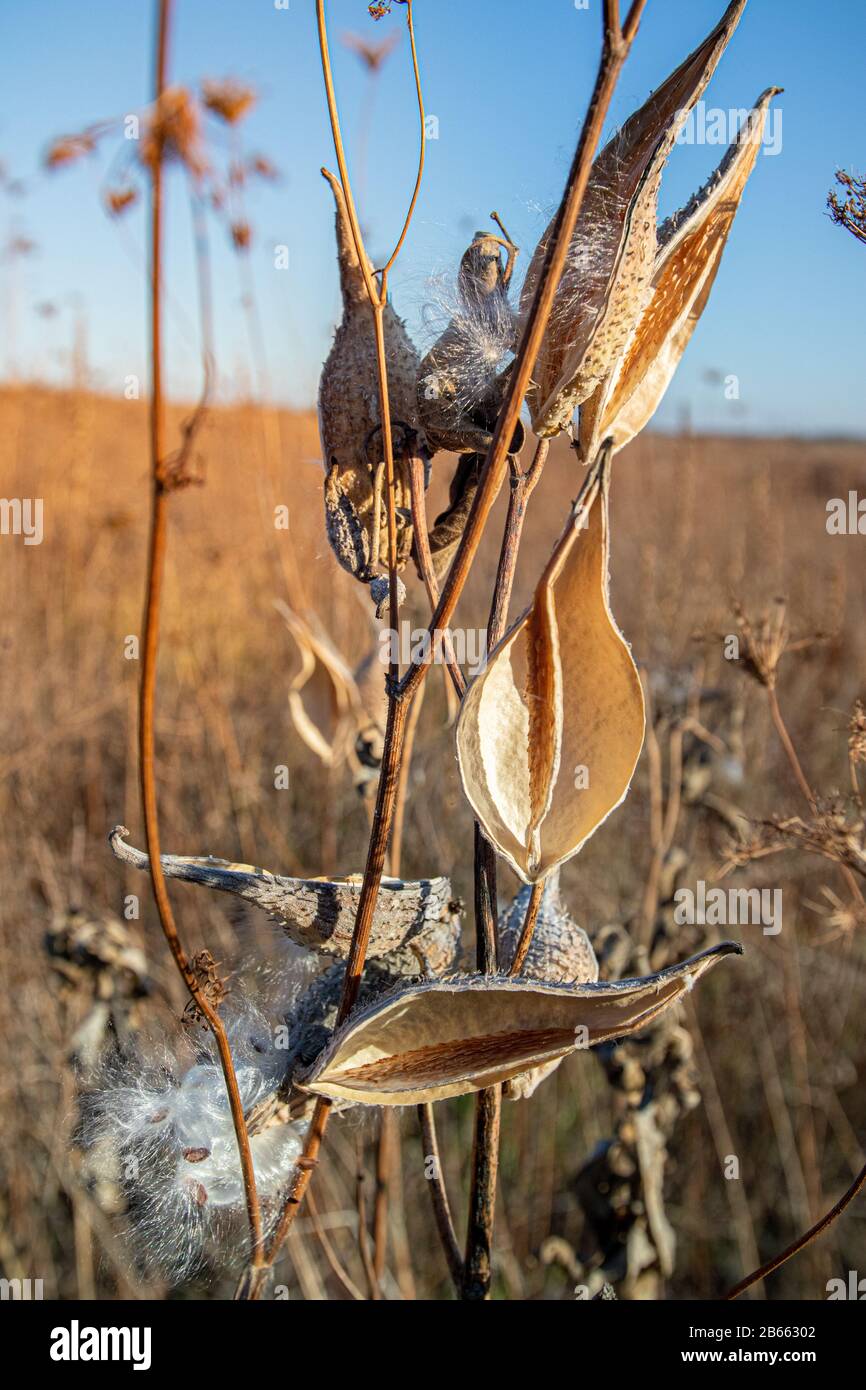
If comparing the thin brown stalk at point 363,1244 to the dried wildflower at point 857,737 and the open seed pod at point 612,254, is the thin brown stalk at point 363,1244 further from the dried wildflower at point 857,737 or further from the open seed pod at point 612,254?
the open seed pod at point 612,254

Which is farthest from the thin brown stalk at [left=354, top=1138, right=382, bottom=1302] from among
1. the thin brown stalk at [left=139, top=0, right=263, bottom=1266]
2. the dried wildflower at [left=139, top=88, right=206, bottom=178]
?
the dried wildflower at [left=139, top=88, right=206, bottom=178]

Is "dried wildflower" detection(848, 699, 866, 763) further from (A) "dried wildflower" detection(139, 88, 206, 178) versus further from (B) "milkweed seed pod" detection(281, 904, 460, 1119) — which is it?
(A) "dried wildflower" detection(139, 88, 206, 178)

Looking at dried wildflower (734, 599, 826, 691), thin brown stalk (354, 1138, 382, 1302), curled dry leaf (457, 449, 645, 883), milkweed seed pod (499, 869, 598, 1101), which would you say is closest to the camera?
curled dry leaf (457, 449, 645, 883)

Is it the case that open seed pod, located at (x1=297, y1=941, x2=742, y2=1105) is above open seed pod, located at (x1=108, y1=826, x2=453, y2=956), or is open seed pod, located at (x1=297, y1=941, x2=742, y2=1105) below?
below

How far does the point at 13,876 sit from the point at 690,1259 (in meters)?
1.27

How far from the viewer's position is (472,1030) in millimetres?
434

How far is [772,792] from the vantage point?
86.7 inches

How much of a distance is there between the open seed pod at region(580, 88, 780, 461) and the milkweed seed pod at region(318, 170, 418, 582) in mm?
90

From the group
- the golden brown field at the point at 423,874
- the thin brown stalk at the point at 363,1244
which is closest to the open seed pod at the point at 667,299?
the golden brown field at the point at 423,874

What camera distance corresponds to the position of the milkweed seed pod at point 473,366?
475mm

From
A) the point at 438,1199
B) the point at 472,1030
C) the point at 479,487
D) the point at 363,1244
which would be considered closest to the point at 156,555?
the point at 479,487

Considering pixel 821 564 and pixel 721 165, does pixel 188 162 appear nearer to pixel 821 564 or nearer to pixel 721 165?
pixel 721 165

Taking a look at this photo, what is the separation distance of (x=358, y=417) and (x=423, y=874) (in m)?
1.49

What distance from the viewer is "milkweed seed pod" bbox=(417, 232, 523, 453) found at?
48 centimetres
